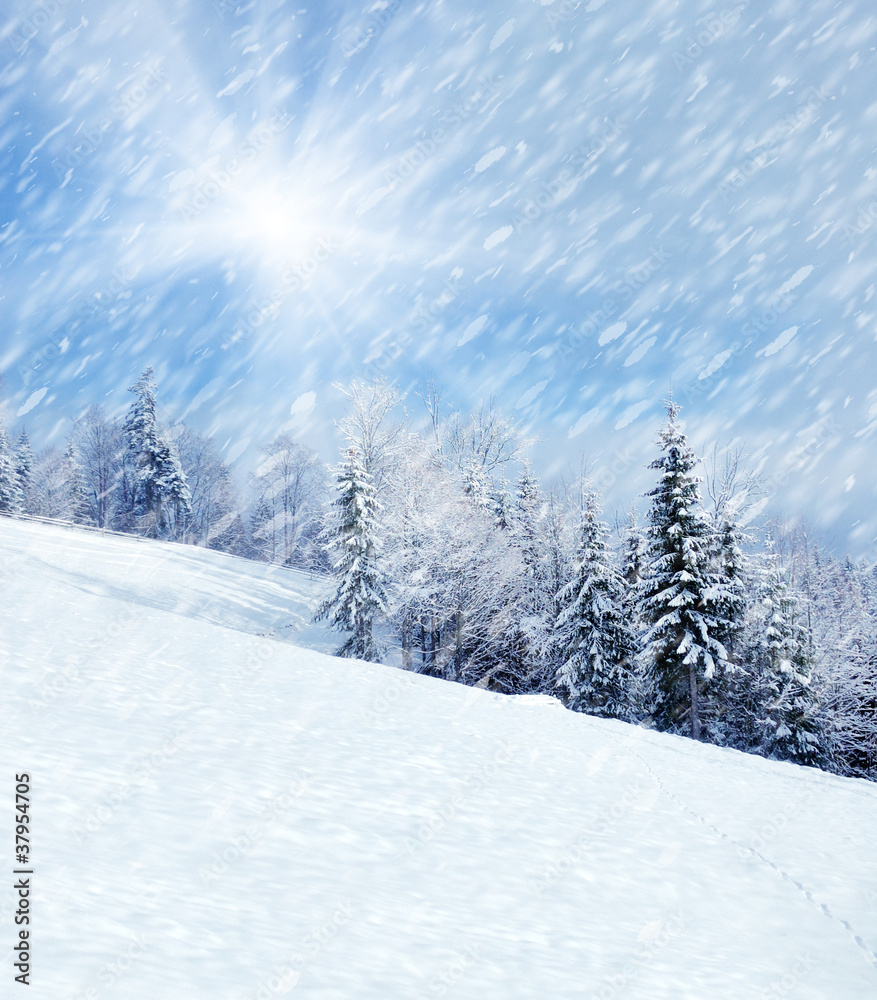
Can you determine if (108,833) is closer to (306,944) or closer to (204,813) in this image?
(204,813)

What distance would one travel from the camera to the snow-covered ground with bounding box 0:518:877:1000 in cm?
365

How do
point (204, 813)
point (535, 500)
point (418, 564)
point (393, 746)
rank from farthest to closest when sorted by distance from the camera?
point (535, 500) → point (418, 564) → point (393, 746) → point (204, 813)

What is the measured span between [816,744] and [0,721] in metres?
26.0

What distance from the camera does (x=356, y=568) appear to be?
77.6 feet

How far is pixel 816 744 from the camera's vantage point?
22.1 m

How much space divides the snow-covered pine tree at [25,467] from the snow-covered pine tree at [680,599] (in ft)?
156

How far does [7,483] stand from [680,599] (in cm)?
4629

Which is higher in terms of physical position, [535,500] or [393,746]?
[535,500]

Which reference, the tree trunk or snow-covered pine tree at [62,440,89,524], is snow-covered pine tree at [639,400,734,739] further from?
snow-covered pine tree at [62,440,89,524]

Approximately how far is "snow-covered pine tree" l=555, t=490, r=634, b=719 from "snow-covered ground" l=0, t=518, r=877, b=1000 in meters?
11.1

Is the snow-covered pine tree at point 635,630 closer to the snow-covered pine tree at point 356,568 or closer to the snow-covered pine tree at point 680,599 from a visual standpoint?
the snow-covered pine tree at point 680,599

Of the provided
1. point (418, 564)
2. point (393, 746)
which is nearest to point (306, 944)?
point (393, 746)

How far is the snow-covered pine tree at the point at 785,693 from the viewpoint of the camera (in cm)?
2191

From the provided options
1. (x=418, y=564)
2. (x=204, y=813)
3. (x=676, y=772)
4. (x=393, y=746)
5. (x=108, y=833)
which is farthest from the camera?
(x=418, y=564)
